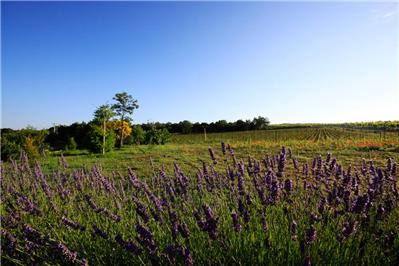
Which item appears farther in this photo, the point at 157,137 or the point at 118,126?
the point at 157,137

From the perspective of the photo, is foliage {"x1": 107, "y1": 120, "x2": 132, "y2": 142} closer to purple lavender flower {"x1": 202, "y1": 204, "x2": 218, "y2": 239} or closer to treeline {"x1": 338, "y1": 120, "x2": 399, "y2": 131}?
purple lavender flower {"x1": 202, "y1": 204, "x2": 218, "y2": 239}

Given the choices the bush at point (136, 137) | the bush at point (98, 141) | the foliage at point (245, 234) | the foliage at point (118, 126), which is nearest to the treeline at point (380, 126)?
the bush at point (136, 137)

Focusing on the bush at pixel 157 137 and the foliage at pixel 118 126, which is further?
the bush at pixel 157 137

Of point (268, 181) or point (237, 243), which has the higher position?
point (268, 181)

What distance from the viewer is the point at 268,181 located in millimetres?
2594

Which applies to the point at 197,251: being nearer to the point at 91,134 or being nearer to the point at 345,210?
the point at 345,210

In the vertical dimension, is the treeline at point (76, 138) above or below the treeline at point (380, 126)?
below

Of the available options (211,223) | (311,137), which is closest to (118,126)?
(311,137)

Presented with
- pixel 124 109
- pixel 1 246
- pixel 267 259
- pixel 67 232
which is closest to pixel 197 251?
pixel 267 259

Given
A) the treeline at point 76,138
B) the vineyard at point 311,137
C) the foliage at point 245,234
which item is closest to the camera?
the foliage at point 245,234

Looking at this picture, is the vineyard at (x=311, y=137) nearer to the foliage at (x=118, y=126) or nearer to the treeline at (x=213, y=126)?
the foliage at (x=118, y=126)

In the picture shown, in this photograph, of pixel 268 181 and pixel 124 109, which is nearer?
pixel 268 181

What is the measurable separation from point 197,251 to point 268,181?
815 mm

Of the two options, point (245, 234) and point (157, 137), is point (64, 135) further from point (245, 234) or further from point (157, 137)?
point (245, 234)
